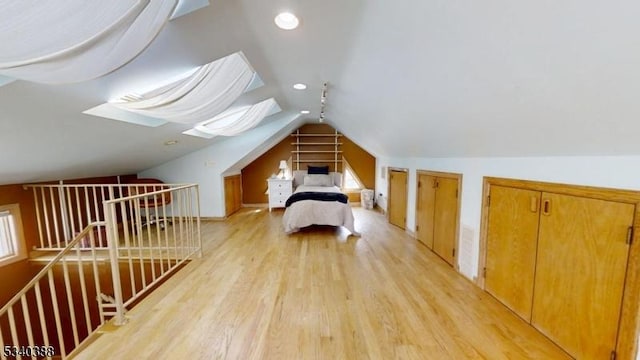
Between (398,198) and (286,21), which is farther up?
(286,21)

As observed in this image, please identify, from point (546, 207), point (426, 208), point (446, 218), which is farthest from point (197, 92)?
point (426, 208)

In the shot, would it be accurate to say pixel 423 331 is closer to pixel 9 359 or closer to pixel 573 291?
pixel 573 291

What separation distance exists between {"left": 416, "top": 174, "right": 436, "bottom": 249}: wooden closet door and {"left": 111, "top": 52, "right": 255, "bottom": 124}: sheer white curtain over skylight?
2805mm

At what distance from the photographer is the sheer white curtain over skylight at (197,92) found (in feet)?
7.48

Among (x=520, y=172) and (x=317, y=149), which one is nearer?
(x=520, y=172)

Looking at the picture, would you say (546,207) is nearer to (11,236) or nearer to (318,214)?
(318,214)

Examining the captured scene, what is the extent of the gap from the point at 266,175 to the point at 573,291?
6.18 metres

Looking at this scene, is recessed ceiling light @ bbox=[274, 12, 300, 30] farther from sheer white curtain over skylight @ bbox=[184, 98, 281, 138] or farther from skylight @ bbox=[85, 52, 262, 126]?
sheer white curtain over skylight @ bbox=[184, 98, 281, 138]

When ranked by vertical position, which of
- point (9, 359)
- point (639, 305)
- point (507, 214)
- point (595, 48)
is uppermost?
point (595, 48)

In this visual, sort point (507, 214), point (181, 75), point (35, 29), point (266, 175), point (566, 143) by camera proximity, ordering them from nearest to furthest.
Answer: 1. point (35, 29)
2. point (566, 143)
3. point (181, 75)
4. point (507, 214)
5. point (266, 175)

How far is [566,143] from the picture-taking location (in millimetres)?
Answer: 1650

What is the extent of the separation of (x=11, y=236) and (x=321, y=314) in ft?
14.0

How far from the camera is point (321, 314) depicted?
2.15 meters

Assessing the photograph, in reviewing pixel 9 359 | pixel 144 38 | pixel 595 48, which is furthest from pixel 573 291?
pixel 9 359
